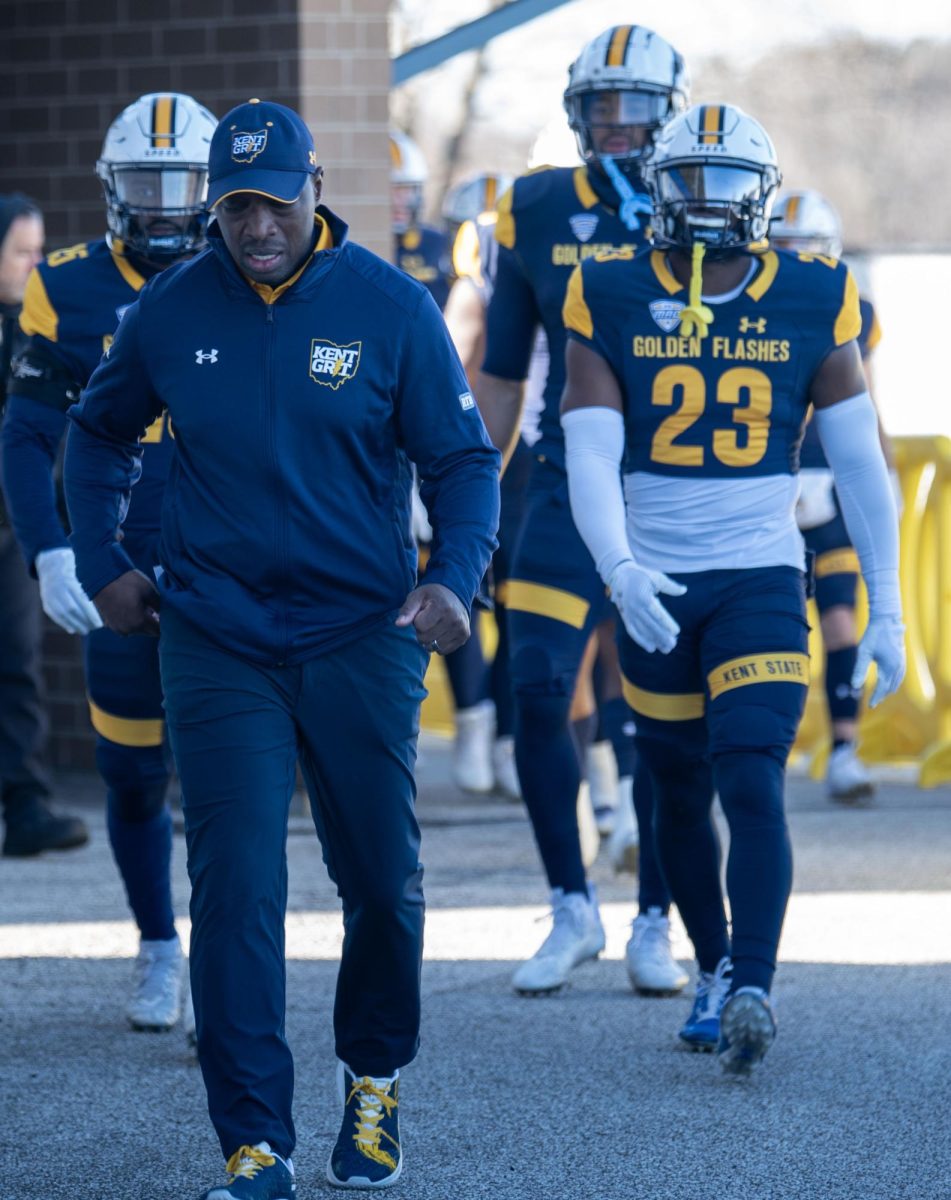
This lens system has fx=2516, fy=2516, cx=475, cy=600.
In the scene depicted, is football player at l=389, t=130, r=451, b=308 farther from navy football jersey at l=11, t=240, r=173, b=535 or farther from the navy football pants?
the navy football pants

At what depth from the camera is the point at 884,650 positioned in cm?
576

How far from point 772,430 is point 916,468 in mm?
6351

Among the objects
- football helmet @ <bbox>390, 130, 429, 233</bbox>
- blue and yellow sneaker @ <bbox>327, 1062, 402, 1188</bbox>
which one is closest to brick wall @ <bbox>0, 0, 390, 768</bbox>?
football helmet @ <bbox>390, 130, 429, 233</bbox>

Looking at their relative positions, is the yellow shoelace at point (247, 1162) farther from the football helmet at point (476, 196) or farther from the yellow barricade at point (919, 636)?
the football helmet at point (476, 196)

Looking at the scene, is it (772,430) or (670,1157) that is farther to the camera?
(772,430)

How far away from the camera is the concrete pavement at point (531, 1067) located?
4.86 m

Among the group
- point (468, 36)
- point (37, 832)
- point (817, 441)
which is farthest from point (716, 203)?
point (468, 36)

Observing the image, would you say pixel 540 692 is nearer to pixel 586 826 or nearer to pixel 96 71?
pixel 586 826

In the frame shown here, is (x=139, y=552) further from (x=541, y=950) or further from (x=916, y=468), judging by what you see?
(x=916, y=468)

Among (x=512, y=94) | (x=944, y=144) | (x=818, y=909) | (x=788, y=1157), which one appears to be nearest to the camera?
(x=788, y=1157)

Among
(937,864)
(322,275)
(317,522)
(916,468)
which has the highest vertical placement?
(322,275)

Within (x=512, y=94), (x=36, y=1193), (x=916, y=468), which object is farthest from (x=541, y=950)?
(x=512, y=94)

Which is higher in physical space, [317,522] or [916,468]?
[317,522]

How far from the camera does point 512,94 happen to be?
120 feet
